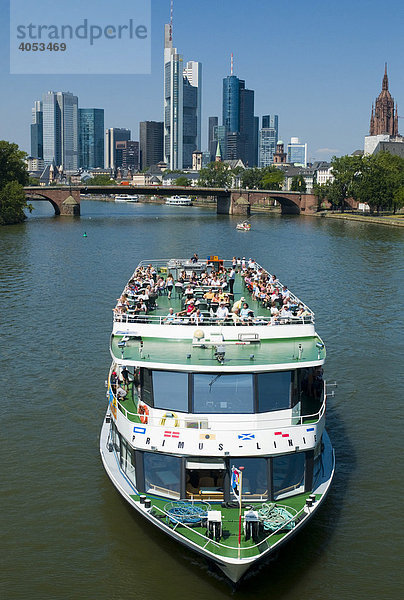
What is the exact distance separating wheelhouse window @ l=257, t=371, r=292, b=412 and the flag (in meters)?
1.65

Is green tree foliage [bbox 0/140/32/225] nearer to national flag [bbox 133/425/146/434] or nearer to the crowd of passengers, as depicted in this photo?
the crowd of passengers

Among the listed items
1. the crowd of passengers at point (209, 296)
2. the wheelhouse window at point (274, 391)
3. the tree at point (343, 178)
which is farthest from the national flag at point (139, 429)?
the tree at point (343, 178)

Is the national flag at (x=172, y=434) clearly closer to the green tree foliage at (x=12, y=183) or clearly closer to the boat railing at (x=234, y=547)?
the boat railing at (x=234, y=547)

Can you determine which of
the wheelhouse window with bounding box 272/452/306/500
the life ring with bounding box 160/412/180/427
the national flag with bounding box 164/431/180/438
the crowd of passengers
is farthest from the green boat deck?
the crowd of passengers

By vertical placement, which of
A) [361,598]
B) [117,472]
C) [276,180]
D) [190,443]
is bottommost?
[361,598]

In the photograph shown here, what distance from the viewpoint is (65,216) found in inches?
4641

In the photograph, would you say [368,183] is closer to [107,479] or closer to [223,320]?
[223,320]

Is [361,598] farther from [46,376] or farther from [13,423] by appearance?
[46,376]

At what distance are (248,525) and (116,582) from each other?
335cm

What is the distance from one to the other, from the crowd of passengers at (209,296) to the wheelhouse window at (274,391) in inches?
94.3

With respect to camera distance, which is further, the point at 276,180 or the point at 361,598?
the point at 276,180

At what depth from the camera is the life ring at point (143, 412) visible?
52.3 ft

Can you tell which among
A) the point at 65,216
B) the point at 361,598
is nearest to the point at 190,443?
the point at 361,598

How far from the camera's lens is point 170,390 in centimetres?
1611
